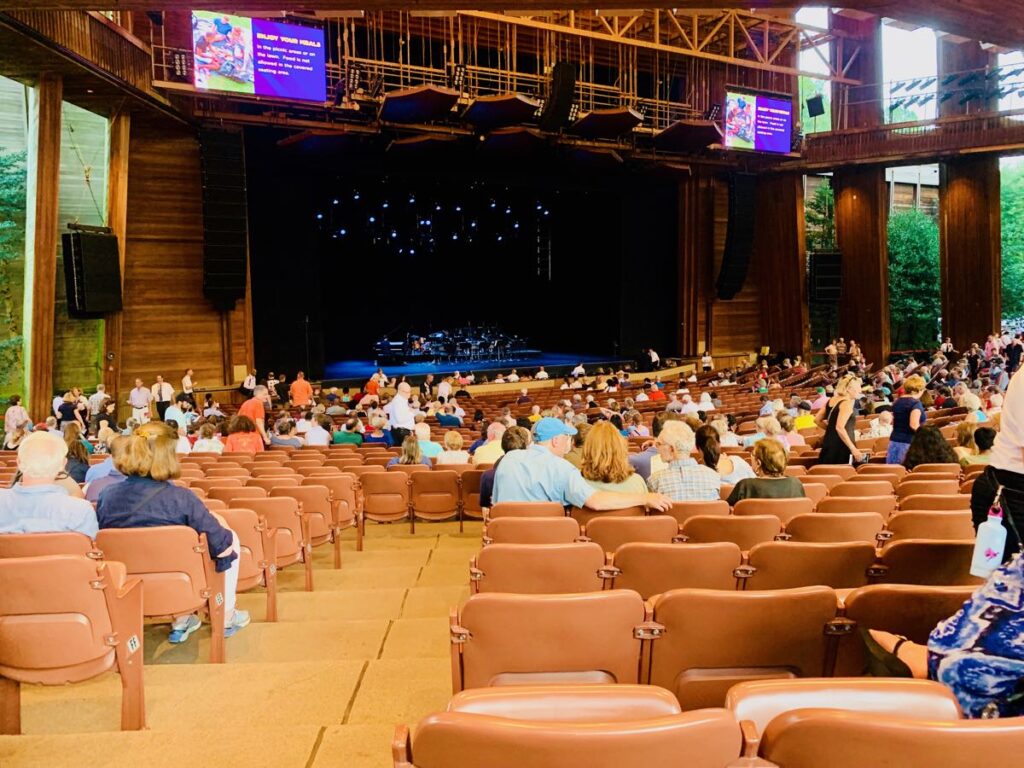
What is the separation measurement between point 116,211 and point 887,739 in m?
16.9

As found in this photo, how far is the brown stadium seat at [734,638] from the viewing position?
228 cm

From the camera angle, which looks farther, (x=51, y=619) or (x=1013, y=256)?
(x=1013, y=256)

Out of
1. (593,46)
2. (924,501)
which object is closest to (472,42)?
(593,46)

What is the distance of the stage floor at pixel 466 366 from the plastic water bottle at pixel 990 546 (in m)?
18.6

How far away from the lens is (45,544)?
3129 mm

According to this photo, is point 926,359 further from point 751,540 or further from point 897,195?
point 751,540

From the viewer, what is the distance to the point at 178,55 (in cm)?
1602

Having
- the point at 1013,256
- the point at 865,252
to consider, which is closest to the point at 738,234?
the point at 865,252

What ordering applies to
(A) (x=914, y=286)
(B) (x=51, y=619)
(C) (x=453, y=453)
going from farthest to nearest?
(A) (x=914, y=286), (C) (x=453, y=453), (B) (x=51, y=619)

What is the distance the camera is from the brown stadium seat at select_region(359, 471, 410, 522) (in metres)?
6.78

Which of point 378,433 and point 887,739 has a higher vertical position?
point 887,739

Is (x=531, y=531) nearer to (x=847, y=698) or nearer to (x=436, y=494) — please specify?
(x=847, y=698)

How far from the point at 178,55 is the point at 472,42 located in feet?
24.6

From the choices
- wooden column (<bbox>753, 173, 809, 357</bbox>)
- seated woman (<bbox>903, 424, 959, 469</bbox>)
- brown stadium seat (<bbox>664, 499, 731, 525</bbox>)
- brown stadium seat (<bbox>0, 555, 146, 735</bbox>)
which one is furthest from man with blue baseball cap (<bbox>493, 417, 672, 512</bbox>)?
wooden column (<bbox>753, 173, 809, 357</bbox>)
